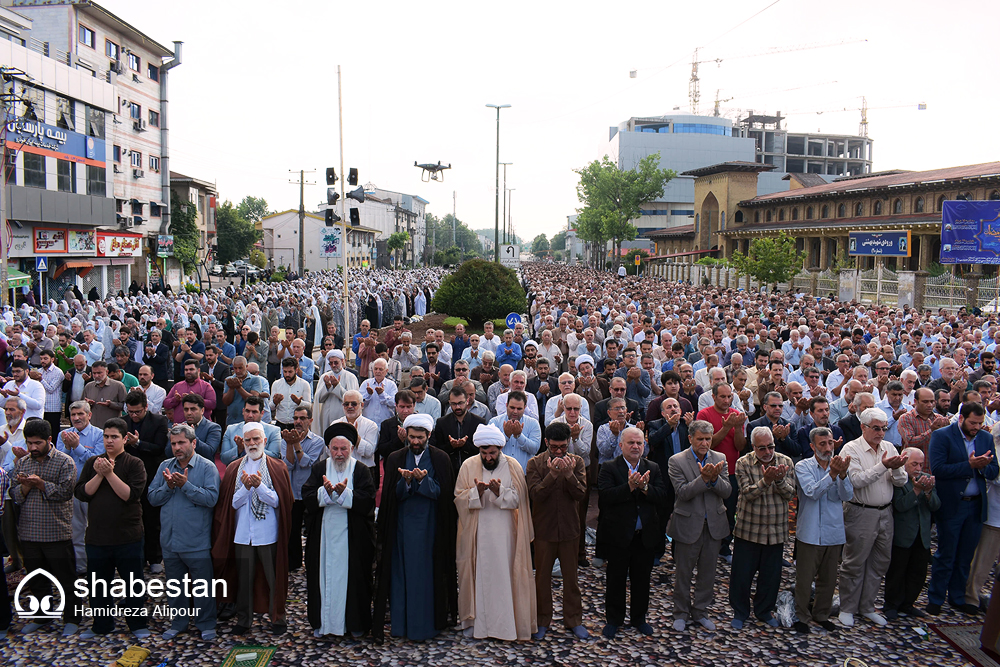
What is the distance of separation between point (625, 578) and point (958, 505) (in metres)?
2.92

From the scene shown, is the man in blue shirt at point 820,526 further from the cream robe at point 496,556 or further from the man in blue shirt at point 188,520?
the man in blue shirt at point 188,520

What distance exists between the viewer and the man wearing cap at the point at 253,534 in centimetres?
549

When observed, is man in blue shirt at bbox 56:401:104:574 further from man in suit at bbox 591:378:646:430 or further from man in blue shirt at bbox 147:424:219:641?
man in suit at bbox 591:378:646:430

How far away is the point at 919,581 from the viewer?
5.94m

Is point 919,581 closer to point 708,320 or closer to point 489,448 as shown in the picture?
point 489,448

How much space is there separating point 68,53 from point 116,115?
3632 mm

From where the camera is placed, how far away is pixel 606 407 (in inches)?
298

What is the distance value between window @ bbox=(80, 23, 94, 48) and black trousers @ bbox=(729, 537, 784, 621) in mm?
38345

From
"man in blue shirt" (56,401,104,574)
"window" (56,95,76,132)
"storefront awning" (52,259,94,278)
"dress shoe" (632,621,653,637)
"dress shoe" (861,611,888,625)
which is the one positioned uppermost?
"window" (56,95,76,132)

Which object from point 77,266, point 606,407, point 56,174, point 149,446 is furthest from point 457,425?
point 77,266

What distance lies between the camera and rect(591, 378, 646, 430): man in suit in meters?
7.31

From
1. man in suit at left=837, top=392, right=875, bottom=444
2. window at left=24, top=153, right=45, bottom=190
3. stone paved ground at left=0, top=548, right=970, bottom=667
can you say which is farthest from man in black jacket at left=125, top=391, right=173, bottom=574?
window at left=24, top=153, right=45, bottom=190

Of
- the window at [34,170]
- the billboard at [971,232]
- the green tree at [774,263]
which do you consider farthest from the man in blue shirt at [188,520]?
the green tree at [774,263]

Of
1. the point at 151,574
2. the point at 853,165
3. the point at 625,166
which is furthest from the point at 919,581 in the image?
the point at 853,165
